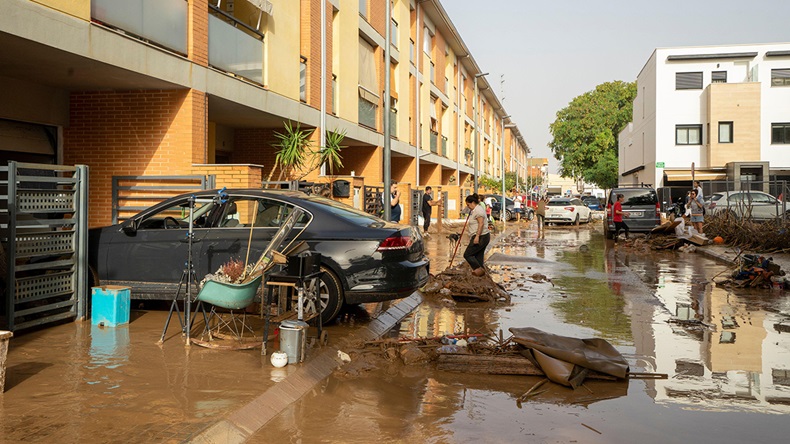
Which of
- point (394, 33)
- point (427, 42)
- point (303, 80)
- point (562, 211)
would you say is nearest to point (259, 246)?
point (303, 80)

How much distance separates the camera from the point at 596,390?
6113mm

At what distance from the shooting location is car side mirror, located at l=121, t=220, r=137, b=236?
8906mm

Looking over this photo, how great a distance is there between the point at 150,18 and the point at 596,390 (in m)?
9.74

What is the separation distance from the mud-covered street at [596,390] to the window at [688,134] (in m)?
37.4

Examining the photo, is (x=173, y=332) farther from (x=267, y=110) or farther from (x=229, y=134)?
(x=229, y=134)

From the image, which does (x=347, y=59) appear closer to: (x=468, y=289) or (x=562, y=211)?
(x=468, y=289)

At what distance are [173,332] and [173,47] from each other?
6.84 meters

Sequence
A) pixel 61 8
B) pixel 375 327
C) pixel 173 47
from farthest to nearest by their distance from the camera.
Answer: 1. pixel 173 47
2. pixel 61 8
3. pixel 375 327

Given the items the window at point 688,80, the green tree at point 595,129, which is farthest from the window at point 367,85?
the green tree at point 595,129

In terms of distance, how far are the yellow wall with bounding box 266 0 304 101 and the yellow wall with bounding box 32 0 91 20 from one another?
6095 millimetres

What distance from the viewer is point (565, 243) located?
25.4m

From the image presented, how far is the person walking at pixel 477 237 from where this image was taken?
12.4 meters

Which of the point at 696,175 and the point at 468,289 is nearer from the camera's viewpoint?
the point at 468,289

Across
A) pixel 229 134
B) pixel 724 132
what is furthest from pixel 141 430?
pixel 724 132
